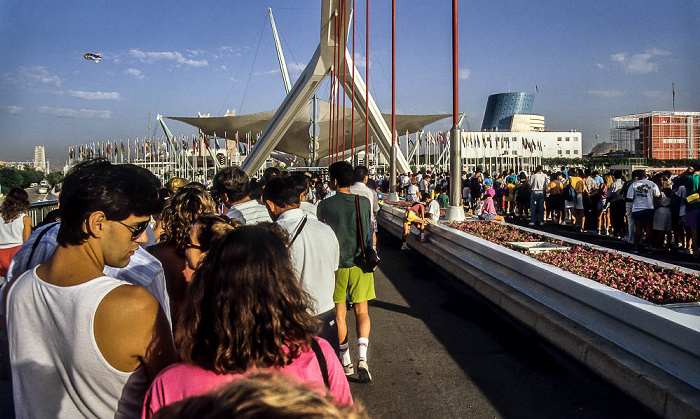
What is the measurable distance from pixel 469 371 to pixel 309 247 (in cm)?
194

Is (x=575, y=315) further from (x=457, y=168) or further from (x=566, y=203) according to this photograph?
(x=566, y=203)

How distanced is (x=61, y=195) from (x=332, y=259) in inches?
82.8

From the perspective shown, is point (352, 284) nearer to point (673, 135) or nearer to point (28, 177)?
point (28, 177)

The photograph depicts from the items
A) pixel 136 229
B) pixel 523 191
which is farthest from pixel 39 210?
pixel 523 191

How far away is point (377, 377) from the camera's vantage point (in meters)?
4.43

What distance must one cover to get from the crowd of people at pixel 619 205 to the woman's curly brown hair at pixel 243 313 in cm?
938

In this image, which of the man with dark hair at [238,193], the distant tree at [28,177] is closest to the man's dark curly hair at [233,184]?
the man with dark hair at [238,193]

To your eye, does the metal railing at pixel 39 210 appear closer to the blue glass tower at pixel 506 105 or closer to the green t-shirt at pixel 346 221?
the green t-shirt at pixel 346 221

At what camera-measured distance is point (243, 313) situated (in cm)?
159

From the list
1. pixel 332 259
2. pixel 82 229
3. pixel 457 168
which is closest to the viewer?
pixel 82 229

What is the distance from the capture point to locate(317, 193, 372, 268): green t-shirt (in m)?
4.71

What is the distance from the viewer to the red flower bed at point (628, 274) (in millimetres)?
4527

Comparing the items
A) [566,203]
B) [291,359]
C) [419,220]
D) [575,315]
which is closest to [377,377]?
[575,315]

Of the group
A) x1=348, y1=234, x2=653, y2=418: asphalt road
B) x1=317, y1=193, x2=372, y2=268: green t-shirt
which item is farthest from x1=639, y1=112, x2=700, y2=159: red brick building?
x1=317, y1=193, x2=372, y2=268: green t-shirt
